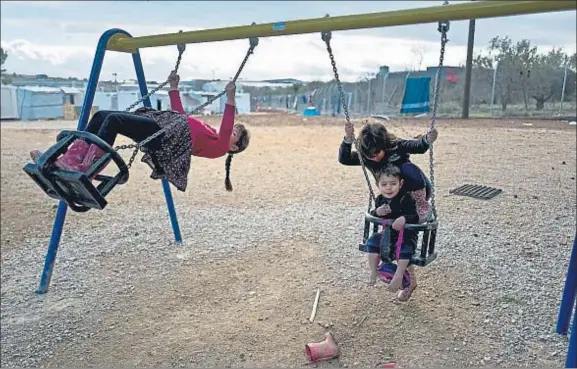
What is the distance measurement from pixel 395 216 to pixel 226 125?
1195 millimetres

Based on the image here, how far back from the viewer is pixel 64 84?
101 feet

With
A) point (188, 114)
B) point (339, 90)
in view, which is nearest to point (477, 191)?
point (339, 90)

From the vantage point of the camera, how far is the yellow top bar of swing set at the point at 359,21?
214 cm

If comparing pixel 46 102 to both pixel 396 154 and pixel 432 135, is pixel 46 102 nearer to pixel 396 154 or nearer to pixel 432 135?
pixel 396 154

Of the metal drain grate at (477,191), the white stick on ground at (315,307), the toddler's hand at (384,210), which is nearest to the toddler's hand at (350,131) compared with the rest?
the toddler's hand at (384,210)

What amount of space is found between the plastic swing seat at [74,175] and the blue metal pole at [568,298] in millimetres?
2519

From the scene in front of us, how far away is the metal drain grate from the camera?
584 centimetres

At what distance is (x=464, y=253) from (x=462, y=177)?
271 cm

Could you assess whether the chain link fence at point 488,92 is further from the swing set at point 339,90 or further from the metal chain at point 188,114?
the metal chain at point 188,114

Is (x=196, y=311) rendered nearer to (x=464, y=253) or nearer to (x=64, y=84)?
(x=464, y=253)

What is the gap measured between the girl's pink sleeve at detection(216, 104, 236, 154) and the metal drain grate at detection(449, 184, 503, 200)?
11.9 ft

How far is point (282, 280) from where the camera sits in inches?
157

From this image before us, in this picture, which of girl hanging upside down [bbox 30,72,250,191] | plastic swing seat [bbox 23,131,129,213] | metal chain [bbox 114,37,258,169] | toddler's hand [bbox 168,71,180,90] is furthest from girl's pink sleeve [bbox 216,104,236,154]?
plastic swing seat [bbox 23,131,129,213]

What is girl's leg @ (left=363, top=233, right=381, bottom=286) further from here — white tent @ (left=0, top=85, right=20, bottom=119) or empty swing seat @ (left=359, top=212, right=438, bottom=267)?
white tent @ (left=0, top=85, right=20, bottom=119)
